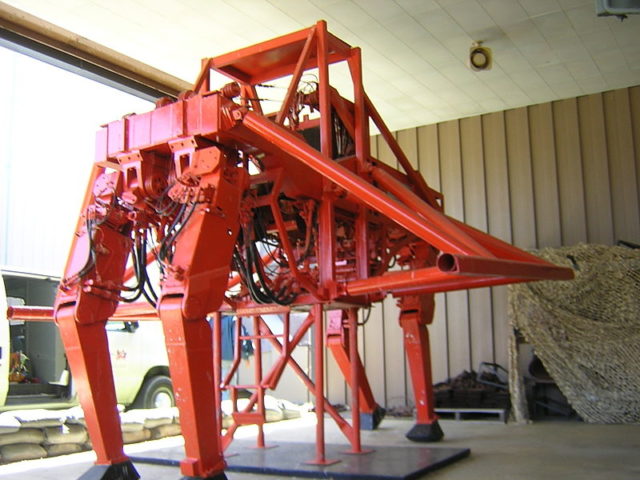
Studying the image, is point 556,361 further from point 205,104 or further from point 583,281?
point 205,104

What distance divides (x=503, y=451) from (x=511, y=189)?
18.3ft

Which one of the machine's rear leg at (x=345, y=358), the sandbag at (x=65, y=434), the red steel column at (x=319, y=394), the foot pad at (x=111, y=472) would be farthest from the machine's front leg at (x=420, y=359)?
the foot pad at (x=111, y=472)

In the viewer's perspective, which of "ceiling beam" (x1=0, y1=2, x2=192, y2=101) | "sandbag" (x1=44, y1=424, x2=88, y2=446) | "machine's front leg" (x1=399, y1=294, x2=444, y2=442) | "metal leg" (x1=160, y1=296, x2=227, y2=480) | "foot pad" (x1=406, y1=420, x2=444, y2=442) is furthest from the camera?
"machine's front leg" (x1=399, y1=294, x2=444, y2=442)

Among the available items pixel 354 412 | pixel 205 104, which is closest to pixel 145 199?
pixel 205 104

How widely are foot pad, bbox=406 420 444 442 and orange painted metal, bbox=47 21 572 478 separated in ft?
5.95

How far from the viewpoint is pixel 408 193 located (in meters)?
6.42

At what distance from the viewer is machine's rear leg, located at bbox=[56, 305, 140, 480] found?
5.04m

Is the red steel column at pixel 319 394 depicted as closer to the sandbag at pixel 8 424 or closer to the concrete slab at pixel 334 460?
the concrete slab at pixel 334 460

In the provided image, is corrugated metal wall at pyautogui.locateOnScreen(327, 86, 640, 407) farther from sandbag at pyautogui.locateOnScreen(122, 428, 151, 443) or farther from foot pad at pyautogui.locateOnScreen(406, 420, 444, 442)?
sandbag at pyautogui.locateOnScreen(122, 428, 151, 443)

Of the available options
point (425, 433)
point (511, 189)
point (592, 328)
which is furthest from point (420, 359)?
point (511, 189)

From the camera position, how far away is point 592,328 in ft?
31.6

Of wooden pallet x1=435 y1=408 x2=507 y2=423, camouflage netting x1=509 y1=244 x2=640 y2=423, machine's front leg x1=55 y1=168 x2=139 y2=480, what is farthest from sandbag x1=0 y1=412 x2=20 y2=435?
camouflage netting x1=509 y1=244 x2=640 y2=423

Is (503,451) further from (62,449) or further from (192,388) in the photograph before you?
(62,449)

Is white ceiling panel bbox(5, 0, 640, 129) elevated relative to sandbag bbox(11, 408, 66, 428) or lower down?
elevated
